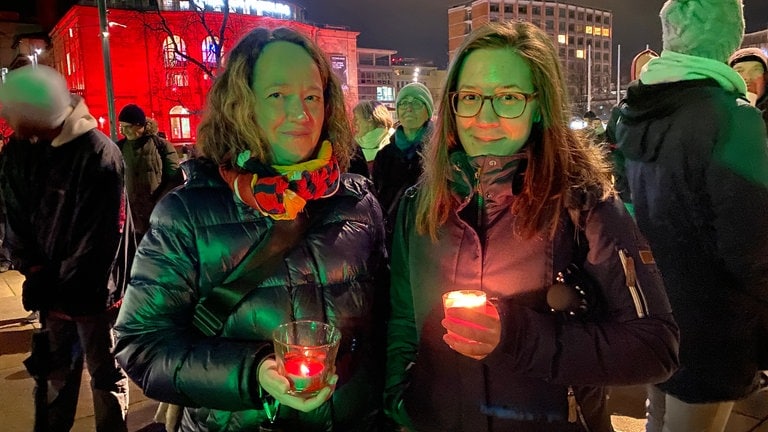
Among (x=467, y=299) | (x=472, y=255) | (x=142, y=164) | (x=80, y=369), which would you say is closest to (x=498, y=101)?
(x=472, y=255)

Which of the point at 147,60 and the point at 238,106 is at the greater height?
the point at 147,60

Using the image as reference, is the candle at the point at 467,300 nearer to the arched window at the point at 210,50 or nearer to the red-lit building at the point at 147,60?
the arched window at the point at 210,50

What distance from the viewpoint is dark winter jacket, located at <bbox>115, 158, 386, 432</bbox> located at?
175 centimetres

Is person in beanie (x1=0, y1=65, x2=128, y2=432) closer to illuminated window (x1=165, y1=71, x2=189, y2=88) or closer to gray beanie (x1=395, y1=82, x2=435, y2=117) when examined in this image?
gray beanie (x1=395, y1=82, x2=435, y2=117)

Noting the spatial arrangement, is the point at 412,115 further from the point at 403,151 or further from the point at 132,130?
the point at 132,130

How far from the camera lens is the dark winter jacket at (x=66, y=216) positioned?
3689mm

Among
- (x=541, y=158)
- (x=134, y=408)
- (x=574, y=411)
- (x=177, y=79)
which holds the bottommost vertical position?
(x=134, y=408)

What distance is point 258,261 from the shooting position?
6.13 feet

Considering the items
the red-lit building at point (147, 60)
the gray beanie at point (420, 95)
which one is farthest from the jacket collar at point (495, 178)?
the red-lit building at point (147, 60)

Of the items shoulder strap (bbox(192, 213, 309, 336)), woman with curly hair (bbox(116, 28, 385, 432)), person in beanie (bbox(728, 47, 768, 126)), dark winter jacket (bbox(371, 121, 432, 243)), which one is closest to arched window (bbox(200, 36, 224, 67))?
dark winter jacket (bbox(371, 121, 432, 243))

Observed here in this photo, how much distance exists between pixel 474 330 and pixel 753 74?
18.5ft

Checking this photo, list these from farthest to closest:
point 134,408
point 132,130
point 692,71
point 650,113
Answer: point 132,130
point 134,408
point 650,113
point 692,71

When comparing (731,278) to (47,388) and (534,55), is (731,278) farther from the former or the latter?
(47,388)

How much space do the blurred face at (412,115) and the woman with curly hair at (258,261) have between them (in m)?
4.08
